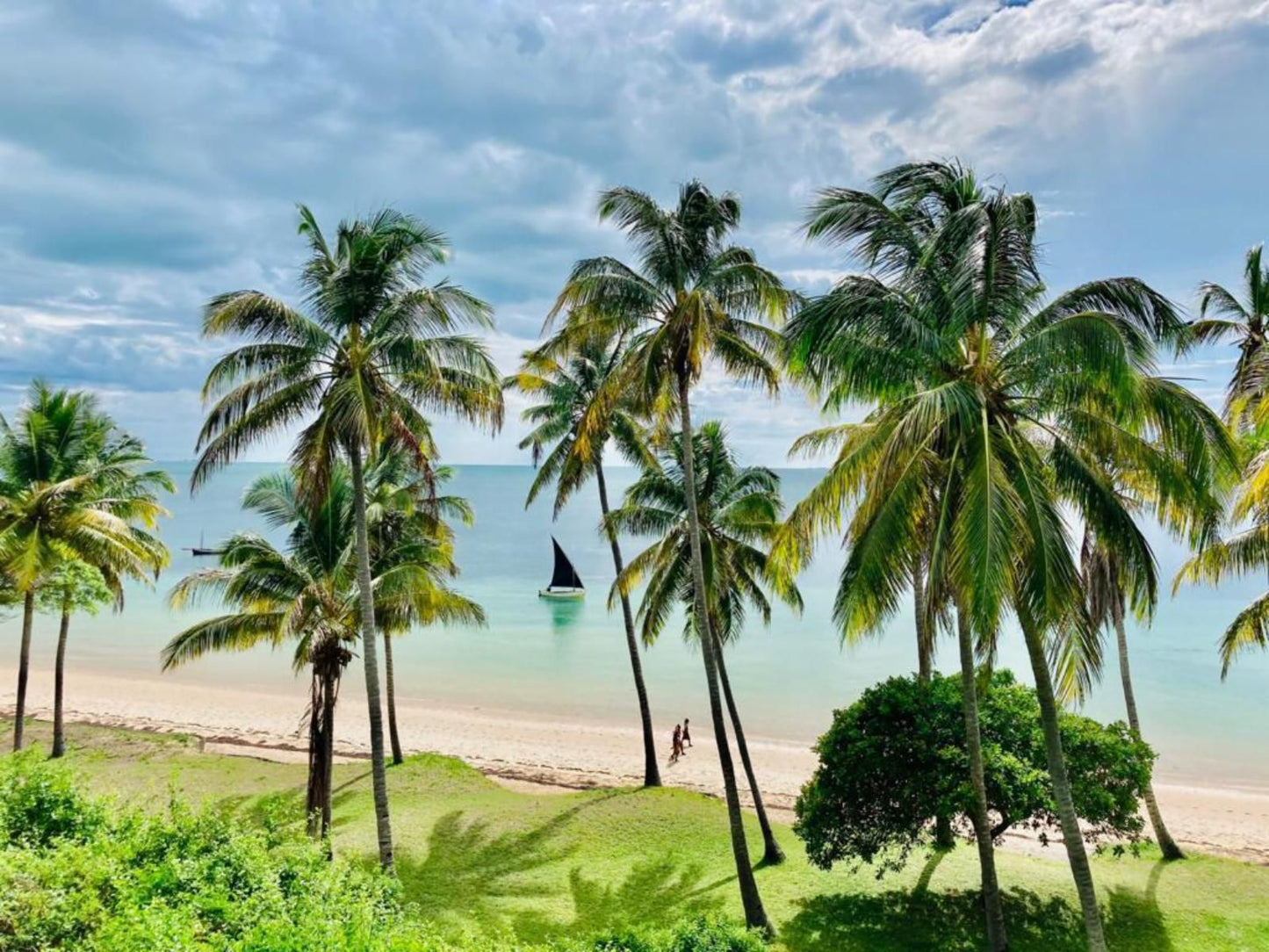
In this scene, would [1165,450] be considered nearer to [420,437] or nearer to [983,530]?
[983,530]

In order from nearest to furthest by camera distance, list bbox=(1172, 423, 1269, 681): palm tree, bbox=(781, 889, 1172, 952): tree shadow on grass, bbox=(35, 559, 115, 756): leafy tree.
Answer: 1. bbox=(781, 889, 1172, 952): tree shadow on grass
2. bbox=(1172, 423, 1269, 681): palm tree
3. bbox=(35, 559, 115, 756): leafy tree

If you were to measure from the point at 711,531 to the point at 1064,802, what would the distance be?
7633mm

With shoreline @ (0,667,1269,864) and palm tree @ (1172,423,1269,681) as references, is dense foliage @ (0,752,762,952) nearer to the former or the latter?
shoreline @ (0,667,1269,864)

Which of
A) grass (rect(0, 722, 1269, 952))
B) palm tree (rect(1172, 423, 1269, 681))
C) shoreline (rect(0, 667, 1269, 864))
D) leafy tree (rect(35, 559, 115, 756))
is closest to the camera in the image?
grass (rect(0, 722, 1269, 952))

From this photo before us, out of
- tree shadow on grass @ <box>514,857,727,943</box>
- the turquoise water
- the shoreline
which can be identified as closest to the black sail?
the turquoise water

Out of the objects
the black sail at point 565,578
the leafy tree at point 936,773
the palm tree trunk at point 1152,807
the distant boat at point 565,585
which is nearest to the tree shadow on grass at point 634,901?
the leafy tree at point 936,773

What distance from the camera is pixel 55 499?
14.6 metres

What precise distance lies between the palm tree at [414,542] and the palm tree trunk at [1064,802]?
344 inches

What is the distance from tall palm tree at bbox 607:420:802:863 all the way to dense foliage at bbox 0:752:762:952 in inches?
313

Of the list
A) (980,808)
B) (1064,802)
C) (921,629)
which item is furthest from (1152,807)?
(1064,802)

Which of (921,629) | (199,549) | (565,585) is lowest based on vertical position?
(565,585)

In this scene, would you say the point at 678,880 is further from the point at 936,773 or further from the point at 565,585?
the point at 565,585

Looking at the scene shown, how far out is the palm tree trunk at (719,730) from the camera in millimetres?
9828

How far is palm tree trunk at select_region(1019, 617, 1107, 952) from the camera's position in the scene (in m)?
7.28
